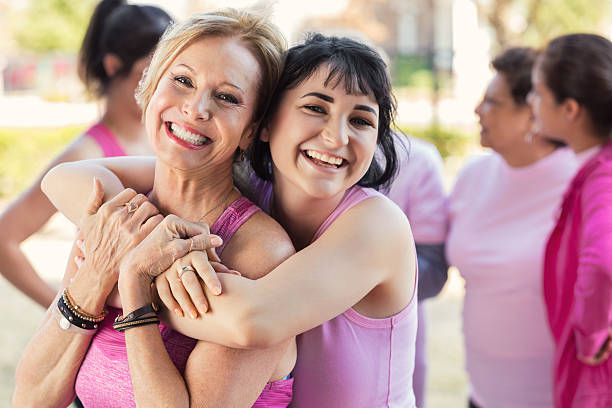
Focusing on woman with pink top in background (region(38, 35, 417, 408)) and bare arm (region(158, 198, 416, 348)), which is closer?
bare arm (region(158, 198, 416, 348))

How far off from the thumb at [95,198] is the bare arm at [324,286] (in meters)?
0.45

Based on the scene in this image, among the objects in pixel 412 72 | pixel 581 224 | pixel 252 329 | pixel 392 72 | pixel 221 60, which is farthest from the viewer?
pixel 412 72

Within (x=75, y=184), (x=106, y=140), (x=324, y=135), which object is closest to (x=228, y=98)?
(x=324, y=135)

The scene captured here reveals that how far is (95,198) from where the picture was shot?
1952 mm

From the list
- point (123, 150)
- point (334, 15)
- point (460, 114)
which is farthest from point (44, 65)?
point (123, 150)

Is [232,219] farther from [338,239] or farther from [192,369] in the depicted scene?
[192,369]

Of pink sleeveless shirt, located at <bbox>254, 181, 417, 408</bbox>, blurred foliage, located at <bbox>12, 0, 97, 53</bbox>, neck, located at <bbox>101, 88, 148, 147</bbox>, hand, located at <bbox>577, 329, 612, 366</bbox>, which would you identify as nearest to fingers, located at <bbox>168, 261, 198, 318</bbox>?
pink sleeveless shirt, located at <bbox>254, 181, 417, 408</bbox>

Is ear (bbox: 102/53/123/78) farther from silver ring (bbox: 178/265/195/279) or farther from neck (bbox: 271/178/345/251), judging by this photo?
silver ring (bbox: 178/265/195/279)

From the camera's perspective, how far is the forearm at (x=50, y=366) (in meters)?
1.86

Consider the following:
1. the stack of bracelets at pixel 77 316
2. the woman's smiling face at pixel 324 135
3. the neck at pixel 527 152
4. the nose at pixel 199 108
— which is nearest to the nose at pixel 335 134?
the woman's smiling face at pixel 324 135

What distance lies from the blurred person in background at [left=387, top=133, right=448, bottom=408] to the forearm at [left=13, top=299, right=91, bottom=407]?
1.64 m

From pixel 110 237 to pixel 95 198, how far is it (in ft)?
0.56

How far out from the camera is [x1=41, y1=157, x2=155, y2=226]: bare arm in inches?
81.6

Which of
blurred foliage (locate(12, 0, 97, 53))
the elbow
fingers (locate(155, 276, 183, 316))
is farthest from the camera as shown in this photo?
blurred foliage (locate(12, 0, 97, 53))
